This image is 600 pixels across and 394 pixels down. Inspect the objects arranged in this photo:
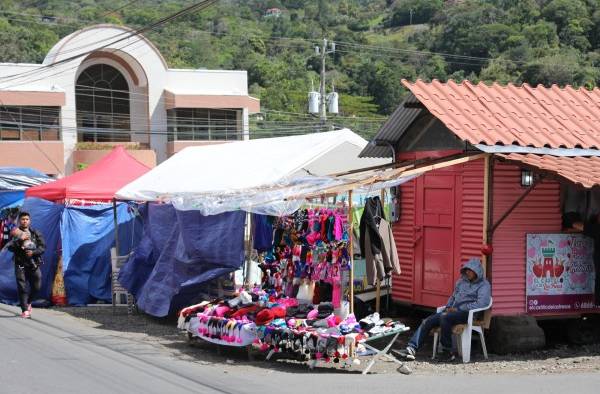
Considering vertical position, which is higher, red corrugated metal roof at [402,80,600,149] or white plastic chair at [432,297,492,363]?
red corrugated metal roof at [402,80,600,149]

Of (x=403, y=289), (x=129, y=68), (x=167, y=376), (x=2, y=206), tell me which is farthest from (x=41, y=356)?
(x=129, y=68)

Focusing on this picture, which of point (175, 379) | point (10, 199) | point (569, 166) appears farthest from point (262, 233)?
point (10, 199)

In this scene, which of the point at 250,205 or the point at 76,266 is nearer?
the point at 250,205

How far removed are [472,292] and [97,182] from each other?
971cm

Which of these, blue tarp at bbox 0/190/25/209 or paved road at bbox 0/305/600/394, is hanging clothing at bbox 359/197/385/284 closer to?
paved road at bbox 0/305/600/394

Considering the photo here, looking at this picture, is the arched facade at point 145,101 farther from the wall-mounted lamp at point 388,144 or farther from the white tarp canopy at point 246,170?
the wall-mounted lamp at point 388,144

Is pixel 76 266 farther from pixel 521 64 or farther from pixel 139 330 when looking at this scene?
pixel 521 64

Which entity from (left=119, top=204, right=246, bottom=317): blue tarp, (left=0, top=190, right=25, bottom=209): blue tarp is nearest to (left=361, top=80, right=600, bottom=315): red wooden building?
(left=119, top=204, right=246, bottom=317): blue tarp

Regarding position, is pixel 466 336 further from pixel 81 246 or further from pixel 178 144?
pixel 178 144

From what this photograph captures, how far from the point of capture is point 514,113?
41.9 feet

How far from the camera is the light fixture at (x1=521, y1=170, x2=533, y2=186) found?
1191cm

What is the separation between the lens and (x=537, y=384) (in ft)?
31.7

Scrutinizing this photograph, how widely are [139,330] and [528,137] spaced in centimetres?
689

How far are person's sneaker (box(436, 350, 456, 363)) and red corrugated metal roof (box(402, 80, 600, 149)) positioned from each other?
9.19 feet
